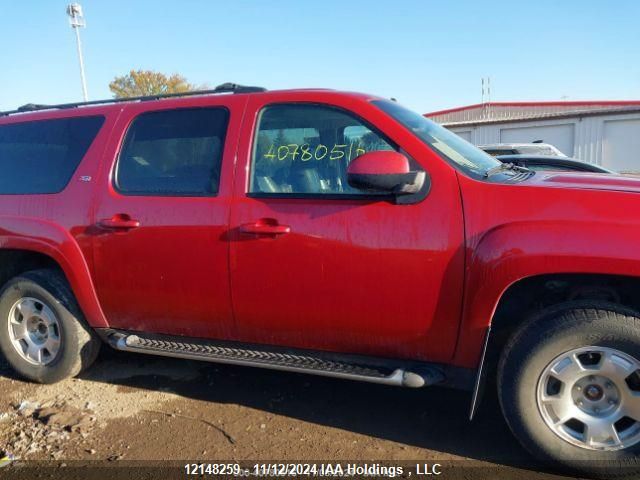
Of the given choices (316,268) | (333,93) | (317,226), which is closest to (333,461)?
(316,268)

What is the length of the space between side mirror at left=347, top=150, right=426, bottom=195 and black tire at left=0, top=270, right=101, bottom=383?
2307 mm

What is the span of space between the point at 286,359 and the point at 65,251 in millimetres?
1723

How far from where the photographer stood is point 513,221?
2561mm

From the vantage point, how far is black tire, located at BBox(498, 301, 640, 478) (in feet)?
8.07

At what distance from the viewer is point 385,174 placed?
8.68 feet

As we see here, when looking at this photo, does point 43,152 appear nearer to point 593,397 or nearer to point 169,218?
point 169,218

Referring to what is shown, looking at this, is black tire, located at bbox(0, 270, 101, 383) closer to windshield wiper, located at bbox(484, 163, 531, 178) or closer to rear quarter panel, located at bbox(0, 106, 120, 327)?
rear quarter panel, located at bbox(0, 106, 120, 327)

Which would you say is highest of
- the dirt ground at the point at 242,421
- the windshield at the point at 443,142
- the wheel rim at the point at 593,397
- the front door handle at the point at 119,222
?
the windshield at the point at 443,142

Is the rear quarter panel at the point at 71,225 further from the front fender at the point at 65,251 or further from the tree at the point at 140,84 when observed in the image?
the tree at the point at 140,84

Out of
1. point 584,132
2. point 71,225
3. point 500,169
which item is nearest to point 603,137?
point 584,132

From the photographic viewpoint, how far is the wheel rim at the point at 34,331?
3.80 meters

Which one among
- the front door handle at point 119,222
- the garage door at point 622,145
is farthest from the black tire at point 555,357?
the garage door at point 622,145

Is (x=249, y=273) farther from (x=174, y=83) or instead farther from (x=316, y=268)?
(x=174, y=83)

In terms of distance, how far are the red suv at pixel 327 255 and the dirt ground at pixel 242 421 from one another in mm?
302
